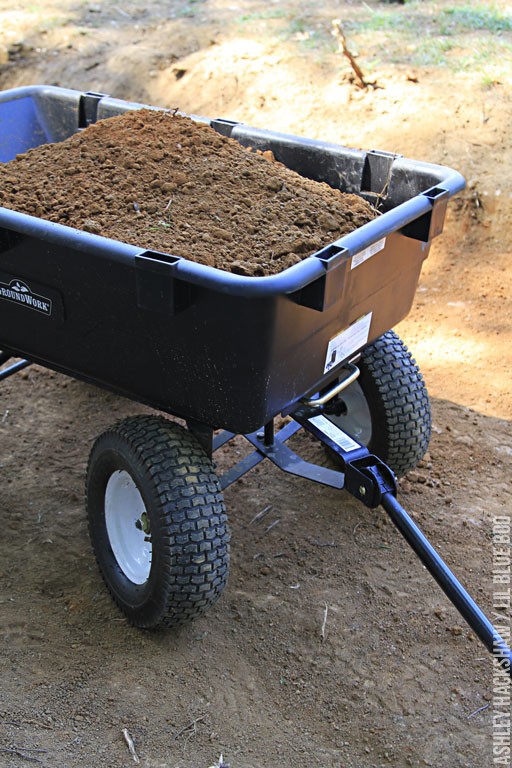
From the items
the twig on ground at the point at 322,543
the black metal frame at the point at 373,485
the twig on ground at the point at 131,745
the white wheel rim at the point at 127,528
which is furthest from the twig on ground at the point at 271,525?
the twig on ground at the point at 131,745

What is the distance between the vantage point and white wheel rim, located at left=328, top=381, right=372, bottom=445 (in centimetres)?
308

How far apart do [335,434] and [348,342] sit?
27 cm

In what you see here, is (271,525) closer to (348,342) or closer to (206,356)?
(348,342)

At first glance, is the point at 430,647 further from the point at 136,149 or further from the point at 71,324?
the point at 136,149

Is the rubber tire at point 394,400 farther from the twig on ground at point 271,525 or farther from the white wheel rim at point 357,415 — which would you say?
the twig on ground at point 271,525

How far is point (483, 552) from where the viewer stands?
2883 mm

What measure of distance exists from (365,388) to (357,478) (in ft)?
2.21

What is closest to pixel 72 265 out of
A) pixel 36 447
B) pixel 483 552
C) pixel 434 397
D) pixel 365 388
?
pixel 365 388

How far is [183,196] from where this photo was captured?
2.50 m

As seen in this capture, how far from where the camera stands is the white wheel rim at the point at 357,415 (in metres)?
3.08

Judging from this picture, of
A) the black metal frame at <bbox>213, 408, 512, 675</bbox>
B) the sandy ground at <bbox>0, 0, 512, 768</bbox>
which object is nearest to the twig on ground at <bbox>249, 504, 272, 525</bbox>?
the sandy ground at <bbox>0, 0, 512, 768</bbox>

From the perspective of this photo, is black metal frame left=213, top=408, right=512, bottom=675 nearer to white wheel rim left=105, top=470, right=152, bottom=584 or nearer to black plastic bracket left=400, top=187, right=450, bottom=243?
white wheel rim left=105, top=470, right=152, bottom=584

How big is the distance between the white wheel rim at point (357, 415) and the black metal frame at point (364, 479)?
0.34 meters

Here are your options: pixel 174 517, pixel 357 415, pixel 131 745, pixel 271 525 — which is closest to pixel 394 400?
pixel 357 415
